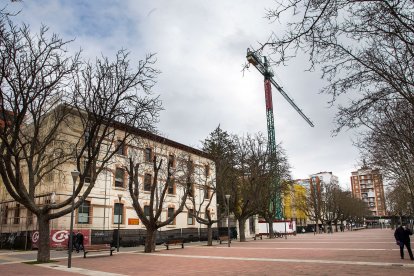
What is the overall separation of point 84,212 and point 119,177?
534cm

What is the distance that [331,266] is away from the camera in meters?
13.6

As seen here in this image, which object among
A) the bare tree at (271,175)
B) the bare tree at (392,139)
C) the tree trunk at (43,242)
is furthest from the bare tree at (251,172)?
the tree trunk at (43,242)

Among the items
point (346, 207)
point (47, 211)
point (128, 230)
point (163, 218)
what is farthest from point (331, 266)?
point (346, 207)

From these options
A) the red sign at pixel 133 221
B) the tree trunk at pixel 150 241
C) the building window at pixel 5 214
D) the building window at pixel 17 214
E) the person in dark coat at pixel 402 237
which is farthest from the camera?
the red sign at pixel 133 221

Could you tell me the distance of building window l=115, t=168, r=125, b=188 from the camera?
35.8m

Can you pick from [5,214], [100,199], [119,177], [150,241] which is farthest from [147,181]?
[150,241]

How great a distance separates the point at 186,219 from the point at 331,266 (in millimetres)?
32007

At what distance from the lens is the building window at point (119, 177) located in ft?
118

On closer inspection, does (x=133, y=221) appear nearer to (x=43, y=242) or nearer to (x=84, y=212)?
(x=84, y=212)

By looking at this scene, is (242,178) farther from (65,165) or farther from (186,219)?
(65,165)

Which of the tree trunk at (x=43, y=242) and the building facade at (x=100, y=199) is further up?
the building facade at (x=100, y=199)

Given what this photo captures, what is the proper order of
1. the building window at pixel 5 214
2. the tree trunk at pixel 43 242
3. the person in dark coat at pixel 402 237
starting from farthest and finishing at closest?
the building window at pixel 5 214 < the tree trunk at pixel 43 242 < the person in dark coat at pixel 402 237

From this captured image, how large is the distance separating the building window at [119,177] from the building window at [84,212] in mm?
4036

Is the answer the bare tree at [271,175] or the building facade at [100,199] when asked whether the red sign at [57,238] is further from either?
the bare tree at [271,175]
